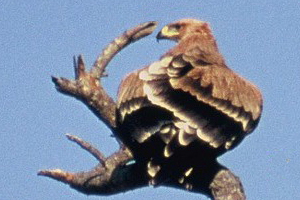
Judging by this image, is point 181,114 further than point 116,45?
No

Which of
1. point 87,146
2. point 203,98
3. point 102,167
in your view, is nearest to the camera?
point 203,98

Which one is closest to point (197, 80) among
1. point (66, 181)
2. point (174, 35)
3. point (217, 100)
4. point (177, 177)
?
point (217, 100)

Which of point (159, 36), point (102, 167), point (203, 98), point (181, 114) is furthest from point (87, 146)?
point (159, 36)

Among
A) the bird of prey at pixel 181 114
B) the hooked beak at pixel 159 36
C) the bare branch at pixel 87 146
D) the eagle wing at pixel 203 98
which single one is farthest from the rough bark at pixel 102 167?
the hooked beak at pixel 159 36

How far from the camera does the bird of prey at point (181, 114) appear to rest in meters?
10.2

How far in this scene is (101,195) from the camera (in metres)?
11.1

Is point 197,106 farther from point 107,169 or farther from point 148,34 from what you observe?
point 148,34

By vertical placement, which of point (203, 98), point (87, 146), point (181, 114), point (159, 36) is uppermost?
point (159, 36)

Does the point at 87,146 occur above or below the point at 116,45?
below

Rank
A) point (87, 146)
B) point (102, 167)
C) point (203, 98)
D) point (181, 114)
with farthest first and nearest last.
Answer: point (102, 167)
point (87, 146)
point (203, 98)
point (181, 114)

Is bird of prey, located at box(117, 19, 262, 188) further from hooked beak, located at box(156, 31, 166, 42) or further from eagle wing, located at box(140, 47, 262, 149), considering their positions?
hooked beak, located at box(156, 31, 166, 42)

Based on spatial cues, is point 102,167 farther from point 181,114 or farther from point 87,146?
point 181,114

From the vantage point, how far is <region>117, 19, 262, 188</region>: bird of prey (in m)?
10.2

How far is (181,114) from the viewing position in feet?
33.3
